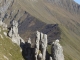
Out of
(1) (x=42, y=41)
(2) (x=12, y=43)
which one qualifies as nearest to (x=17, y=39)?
(2) (x=12, y=43)

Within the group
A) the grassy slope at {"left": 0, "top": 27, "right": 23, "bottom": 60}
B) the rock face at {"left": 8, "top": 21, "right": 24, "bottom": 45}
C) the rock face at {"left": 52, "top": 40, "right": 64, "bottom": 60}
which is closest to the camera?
the grassy slope at {"left": 0, "top": 27, "right": 23, "bottom": 60}

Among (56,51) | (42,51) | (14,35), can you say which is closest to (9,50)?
(42,51)

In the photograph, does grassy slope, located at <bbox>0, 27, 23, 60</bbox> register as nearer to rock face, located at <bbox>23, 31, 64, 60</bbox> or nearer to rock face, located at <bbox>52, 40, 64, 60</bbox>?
rock face, located at <bbox>23, 31, 64, 60</bbox>

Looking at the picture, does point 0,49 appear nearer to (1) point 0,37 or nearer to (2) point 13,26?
(1) point 0,37

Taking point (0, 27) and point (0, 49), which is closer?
point (0, 49)

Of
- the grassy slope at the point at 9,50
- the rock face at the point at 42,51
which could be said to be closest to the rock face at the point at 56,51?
the rock face at the point at 42,51

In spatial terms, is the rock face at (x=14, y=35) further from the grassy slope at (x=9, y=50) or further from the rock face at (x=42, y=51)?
the rock face at (x=42, y=51)

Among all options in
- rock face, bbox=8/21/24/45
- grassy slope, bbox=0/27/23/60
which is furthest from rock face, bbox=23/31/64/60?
rock face, bbox=8/21/24/45

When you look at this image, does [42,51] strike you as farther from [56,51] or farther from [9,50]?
[9,50]
